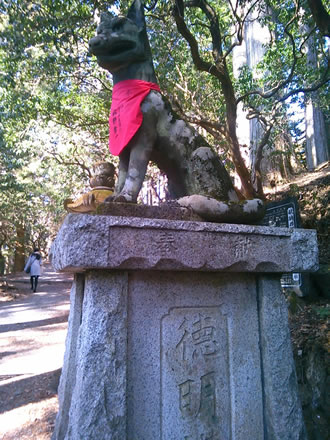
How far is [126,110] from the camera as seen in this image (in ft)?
7.22

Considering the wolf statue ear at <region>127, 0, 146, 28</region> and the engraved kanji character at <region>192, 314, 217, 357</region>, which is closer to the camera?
the engraved kanji character at <region>192, 314, 217, 357</region>

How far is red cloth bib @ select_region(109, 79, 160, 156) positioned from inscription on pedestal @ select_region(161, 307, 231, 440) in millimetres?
1159

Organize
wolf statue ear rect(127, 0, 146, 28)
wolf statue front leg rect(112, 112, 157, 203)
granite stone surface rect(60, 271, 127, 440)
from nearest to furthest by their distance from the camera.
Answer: granite stone surface rect(60, 271, 127, 440)
wolf statue front leg rect(112, 112, 157, 203)
wolf statue ear rect(127, 0, 146, 28)

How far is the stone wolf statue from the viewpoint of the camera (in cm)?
216

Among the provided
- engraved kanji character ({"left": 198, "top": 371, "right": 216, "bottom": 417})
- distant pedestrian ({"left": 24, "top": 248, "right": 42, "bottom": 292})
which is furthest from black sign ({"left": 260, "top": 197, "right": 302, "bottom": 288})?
distant pedestrian ({"left": 24, "top": 248, "right": 42, "bottom": 292})

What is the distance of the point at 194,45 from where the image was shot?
5848 mm

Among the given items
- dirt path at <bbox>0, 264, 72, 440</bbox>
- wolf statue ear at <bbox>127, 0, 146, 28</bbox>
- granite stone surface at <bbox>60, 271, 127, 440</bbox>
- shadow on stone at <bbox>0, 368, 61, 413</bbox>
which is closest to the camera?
granite stone surface at <bbox>60, 271, 127, 440</bbox>

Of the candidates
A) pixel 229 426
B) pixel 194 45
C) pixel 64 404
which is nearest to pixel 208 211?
pixel 229 426

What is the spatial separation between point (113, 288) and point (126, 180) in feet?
2.45

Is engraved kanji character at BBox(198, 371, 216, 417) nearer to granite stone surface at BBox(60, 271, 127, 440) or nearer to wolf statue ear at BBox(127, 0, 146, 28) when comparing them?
granite stone surface at BBox(60, 271, 127, 440)

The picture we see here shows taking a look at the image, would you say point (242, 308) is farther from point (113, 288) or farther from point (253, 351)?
point (113, 288)

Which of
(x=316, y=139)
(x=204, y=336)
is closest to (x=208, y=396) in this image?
(x=204, y=336)

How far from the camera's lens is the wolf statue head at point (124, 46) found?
220 centimetres

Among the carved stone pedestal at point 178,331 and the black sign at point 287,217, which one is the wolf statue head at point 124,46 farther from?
the black sign at point 287,217
